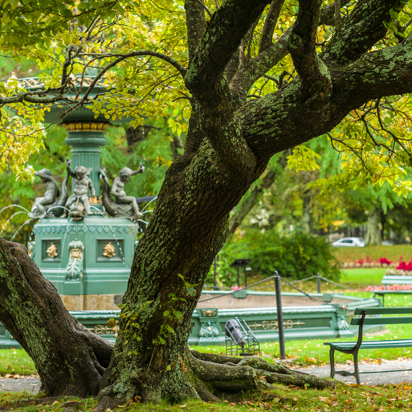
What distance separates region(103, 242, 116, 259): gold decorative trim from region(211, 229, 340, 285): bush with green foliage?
9792 millimetres

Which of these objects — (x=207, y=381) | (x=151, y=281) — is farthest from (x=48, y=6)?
(x=207, y=381)

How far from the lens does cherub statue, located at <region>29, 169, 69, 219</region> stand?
11781 mm

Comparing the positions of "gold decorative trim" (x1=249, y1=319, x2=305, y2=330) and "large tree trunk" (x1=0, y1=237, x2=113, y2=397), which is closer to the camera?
"large tree trunk" (x1=0, y1=237, x2=113, y2=397)

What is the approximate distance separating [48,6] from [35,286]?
→ 251 centimetres

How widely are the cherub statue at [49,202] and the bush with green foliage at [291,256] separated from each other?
10018mm

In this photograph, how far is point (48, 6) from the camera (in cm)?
473

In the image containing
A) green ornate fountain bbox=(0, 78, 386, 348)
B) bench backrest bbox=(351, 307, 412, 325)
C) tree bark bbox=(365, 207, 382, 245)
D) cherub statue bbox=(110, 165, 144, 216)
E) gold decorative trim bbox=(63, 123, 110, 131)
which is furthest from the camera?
tree bark bbox=(365, 207, 382, 245)

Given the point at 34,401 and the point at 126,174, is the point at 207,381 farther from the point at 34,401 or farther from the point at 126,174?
the point at 126,174

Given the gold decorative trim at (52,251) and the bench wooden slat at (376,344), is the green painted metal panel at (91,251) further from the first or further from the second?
the bench wooden slat at (376,344)

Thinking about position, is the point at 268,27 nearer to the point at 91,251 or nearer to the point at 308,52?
the point at 308,52

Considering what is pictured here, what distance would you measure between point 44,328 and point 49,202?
6.92m

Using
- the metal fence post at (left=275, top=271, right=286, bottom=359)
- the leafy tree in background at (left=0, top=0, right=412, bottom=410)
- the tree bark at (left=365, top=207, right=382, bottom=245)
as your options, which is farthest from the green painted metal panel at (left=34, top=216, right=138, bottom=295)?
the tree bark at (left=365, top=207, right=382, bottom=245)

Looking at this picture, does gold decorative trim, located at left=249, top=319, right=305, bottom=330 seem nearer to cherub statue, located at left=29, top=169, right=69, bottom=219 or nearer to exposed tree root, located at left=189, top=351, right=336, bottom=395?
exposed tree root, located at left=189, top=351, right=336, bottom=395

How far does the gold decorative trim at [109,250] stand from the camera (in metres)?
11.6
